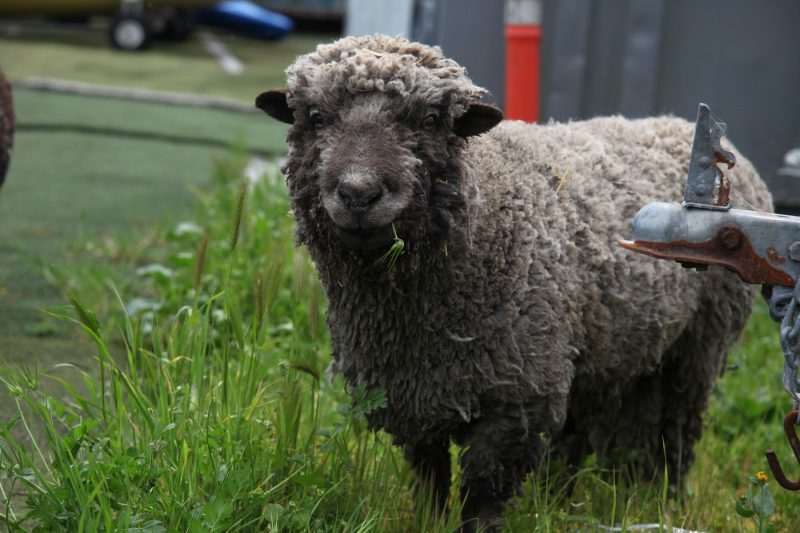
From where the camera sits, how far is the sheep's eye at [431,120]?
109 inches

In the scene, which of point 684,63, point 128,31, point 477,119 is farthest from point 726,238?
point 128,31

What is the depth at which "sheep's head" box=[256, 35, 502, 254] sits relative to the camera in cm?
261

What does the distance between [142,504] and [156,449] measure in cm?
14

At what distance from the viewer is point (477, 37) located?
21.7 ft

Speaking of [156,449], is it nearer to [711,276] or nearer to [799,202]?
[711,276]

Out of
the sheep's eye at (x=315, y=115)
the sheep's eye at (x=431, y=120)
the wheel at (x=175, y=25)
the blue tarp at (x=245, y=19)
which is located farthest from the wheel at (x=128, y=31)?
the sheep's eye at (x=431, y=120)

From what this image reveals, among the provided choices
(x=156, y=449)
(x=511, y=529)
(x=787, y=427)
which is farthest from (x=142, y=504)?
(x=787, y=427)

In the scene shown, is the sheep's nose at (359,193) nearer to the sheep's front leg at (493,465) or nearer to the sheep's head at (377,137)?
the sheep's head at (377,137)


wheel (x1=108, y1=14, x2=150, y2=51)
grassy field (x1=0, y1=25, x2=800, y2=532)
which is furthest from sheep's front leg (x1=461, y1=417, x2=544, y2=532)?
wheel (x1=108, y1=14, x2=150, y2=51)

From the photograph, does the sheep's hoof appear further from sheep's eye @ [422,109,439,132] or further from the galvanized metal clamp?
sheep's eye @ [422,109,439,132]

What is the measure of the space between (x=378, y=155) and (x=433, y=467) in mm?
1126

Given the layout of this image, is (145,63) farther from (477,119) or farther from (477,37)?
(477,119)

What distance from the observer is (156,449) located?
2.74 meters

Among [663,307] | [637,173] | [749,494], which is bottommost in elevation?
[749,494]
